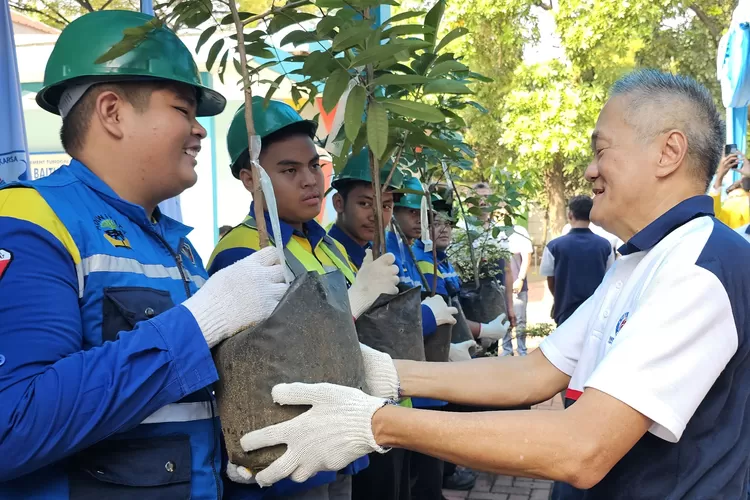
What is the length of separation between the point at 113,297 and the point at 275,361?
0.38 metres

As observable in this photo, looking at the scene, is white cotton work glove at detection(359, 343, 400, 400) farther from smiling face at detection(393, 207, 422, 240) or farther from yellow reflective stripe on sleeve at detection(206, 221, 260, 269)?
smiling face at detection(393, 207, 422, 240)

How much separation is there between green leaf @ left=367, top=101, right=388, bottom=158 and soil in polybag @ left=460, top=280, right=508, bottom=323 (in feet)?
10.4

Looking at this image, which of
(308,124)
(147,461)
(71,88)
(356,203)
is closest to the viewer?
(147,461)

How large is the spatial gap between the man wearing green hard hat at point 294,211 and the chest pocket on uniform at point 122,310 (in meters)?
0.87

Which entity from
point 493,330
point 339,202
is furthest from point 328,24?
point 493,330

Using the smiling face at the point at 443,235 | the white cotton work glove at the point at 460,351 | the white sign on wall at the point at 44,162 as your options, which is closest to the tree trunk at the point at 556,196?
the white sign on wall at the point at 44,162

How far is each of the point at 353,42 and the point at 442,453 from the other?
3.55 feet

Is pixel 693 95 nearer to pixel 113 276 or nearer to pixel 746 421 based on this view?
pixel 746 421

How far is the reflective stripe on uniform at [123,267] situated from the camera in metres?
1.54

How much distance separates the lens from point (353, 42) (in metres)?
1.91

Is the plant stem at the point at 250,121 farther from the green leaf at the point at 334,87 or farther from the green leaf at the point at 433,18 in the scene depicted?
the green leaf at the point at 433,18

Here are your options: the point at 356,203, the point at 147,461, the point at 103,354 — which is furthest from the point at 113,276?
the point at 356,203

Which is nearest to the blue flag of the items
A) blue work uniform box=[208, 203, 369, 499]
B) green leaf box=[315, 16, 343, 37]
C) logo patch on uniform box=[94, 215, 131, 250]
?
blue work uniform box=[208, 203, 369, 499]

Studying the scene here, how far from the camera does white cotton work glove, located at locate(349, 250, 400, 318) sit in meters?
2.50
